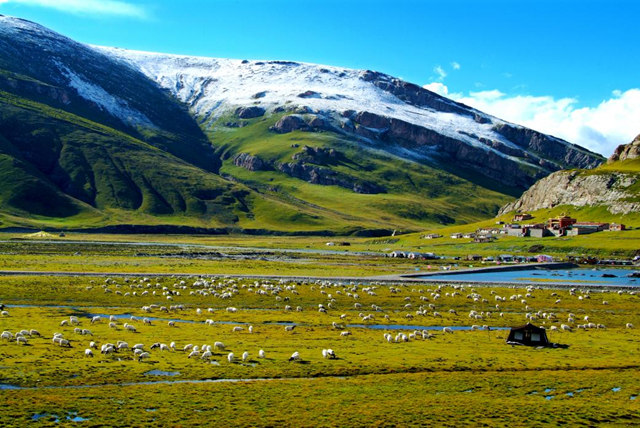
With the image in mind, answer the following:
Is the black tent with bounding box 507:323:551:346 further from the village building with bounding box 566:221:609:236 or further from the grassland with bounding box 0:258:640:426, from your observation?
the village building with bounding box 566:221:609:236

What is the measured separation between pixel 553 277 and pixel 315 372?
8346 cm

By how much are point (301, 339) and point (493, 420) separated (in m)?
19.3

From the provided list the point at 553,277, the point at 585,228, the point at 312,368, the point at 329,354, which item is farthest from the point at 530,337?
the point at 585,228

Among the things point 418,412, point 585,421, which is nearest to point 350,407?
point 418,412

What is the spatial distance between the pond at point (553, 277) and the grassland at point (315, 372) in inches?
1415

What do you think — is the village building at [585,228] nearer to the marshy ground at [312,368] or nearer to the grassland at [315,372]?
the marshy ground at [312,368]

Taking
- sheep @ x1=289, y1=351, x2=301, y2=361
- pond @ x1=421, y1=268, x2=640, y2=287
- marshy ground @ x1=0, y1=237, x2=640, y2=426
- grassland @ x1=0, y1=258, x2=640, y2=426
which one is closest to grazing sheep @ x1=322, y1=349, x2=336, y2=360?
marshy ground @ x1=0, y1=237, x2=640, y2=426

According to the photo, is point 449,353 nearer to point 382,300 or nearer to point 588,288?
point 382,300

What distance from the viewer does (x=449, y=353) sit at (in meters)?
38.6

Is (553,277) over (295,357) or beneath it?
beneath

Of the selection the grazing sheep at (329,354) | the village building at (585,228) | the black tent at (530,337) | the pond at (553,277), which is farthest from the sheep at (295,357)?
the village building at (585,228)

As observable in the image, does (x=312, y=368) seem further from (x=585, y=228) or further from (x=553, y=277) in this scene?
(x=585, y=228)

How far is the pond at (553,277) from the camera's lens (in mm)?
95438

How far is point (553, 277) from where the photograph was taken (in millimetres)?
105750
